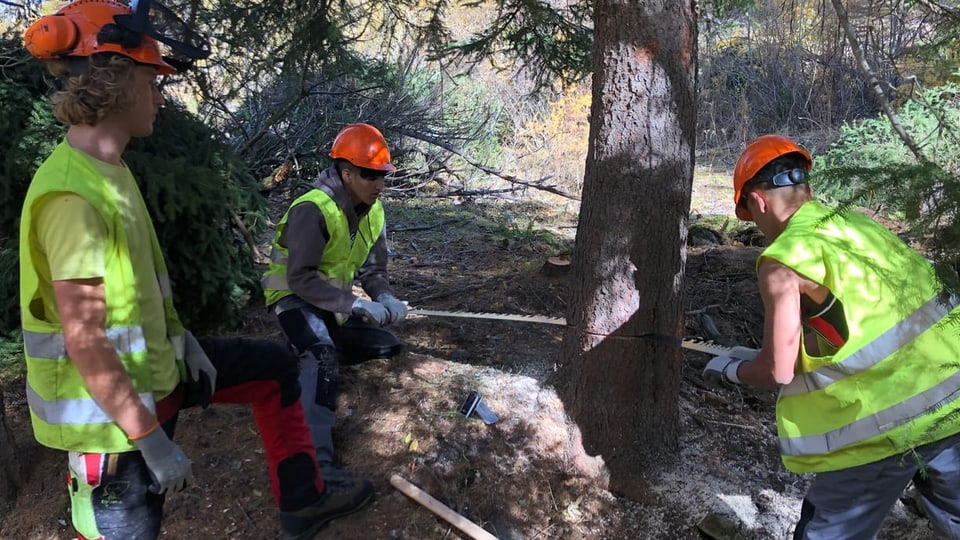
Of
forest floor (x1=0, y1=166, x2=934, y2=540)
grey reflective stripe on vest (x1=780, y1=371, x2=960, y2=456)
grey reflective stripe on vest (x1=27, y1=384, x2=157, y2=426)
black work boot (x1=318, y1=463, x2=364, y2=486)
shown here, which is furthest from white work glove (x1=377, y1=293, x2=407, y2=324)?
grey reflective stripe on vest (x1=780, y1=371, x2=960, y2=456)

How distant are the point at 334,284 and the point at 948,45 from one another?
3209 millimetres

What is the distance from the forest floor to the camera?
2.56 m

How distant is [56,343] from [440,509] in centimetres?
149

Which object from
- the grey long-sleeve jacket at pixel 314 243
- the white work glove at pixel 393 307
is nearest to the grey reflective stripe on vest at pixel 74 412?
the grey long-sleeve jacket at pixel 314 243

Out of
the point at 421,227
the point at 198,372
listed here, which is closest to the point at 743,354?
the point at 198,372

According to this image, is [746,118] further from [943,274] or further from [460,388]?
[943,274]

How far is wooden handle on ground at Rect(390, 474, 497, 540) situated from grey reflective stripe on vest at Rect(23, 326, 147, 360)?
1.30 m

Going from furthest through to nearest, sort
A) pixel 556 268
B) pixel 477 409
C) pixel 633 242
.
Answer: pixel 556 268 < pixel 477 409 < pixel 633 242

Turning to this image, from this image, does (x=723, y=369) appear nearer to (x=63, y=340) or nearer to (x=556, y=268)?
(x=63, y=340)

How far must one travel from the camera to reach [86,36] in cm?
165

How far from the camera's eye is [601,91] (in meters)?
2.57

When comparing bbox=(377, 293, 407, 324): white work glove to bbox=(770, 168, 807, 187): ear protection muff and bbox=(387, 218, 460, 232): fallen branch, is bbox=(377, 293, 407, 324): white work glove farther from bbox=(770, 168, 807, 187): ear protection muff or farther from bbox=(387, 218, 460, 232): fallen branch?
bbox=(387, 218, 460, 232): fallen branch

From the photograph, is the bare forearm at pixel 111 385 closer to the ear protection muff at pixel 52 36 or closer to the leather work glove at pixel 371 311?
the ear protection muff at pixel 52 36

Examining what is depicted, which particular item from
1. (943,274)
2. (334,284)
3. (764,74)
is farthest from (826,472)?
(764,74)
